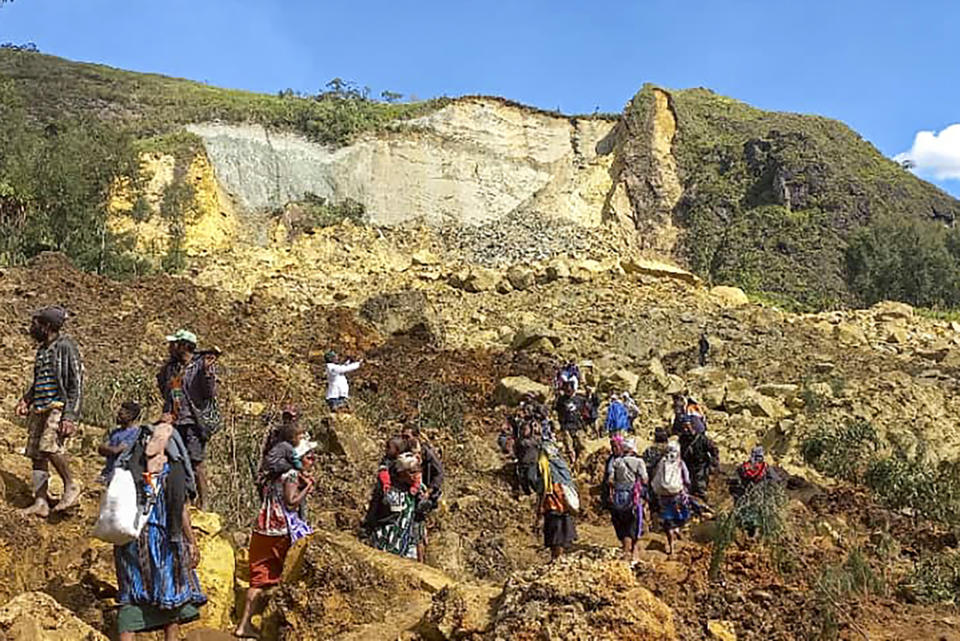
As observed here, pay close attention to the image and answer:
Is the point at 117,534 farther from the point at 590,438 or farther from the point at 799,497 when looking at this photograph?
the point at 590,438

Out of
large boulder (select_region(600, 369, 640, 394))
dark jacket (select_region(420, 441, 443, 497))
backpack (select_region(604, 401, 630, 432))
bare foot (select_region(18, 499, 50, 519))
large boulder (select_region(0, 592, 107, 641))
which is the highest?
large boulder (select_region(600, 369, 640, 394))

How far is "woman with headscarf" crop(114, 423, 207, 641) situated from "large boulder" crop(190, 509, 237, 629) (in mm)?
853

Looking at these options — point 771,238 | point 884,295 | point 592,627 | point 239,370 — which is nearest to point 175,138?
point 239,370

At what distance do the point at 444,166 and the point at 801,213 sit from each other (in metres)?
15.6

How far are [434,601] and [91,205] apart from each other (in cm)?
2005

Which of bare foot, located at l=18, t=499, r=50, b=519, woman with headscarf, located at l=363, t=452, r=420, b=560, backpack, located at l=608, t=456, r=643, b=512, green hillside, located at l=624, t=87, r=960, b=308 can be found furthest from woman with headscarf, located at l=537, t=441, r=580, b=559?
green hillside, located at l=624, t=87, r=960, b=308

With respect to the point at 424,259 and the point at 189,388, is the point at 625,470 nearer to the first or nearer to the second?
the point at 189,388

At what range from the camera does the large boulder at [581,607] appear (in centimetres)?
373

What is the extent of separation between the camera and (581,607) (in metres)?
3.80

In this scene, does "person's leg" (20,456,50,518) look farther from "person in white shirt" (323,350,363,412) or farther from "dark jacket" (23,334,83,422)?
"person in white shirt" (323,350,363,412)

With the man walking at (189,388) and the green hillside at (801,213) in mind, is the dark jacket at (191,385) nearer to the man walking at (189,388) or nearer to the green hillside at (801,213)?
the man walking at (189,388)

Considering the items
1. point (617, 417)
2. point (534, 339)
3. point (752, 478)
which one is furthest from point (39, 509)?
point (534, 339)

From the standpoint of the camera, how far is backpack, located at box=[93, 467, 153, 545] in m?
4.07

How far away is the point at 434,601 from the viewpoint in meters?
4.29
